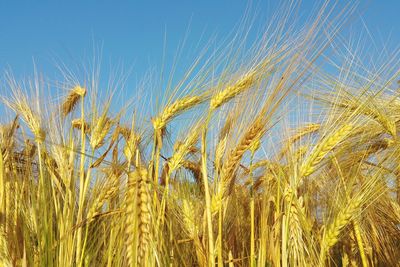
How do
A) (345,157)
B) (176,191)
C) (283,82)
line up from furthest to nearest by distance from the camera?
(345,157)
(176,191)
(283,82)

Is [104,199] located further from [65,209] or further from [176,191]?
[176,191]

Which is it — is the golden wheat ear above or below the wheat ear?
above

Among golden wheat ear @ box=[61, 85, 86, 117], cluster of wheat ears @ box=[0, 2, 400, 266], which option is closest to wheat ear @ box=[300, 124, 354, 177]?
cluster of wheat ears @ box=[0, 2, 400, 266]

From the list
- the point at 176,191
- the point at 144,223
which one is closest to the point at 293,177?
the point at 176,191

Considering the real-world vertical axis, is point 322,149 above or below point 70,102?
below

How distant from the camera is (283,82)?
1932 mm

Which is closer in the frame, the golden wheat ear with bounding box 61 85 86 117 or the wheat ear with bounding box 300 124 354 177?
the wheat ear with bounding box 300 124 354 177

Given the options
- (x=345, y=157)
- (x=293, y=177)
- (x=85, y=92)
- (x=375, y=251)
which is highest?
(x=85, y=92)

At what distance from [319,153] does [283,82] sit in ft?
1.02

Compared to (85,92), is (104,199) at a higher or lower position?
lower

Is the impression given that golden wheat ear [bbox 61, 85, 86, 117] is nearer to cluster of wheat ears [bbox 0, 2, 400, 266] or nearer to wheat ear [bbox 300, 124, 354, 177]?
cluster of wheat ears [bbox 0, 2, 400, 266]

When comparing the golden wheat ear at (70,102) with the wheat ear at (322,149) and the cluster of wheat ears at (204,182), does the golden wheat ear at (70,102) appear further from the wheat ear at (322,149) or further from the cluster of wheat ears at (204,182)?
the wheat ear at (322,149)

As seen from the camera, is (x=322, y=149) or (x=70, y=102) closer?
(x=322, y=149)

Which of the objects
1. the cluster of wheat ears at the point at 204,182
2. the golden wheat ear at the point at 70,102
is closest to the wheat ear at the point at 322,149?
the cluster of wheat ears at the point at 204,182
